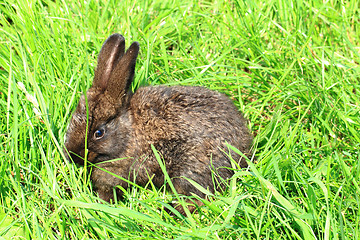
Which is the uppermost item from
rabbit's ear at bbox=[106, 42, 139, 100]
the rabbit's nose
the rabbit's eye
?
rabbit's ear at bbox=[106, 42, 139, 100]

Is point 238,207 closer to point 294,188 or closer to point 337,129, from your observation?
point 294,188

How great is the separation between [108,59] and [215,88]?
126cm

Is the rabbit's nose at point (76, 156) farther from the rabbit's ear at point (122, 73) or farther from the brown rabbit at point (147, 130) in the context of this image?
the rabbit's ear at point (122, 73)

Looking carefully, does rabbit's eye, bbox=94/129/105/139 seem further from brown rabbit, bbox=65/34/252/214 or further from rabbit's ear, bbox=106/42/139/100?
rabbit's ear, bbox=106/42/139/100

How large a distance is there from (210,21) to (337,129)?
2072 millimetres

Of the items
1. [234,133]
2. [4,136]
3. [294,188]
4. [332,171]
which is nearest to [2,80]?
[4,136]

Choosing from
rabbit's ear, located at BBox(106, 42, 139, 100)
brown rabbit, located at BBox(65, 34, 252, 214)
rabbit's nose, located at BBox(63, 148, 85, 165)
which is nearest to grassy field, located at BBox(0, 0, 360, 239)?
rabbit's nose, located at BBox(63, 148, 85, 165)

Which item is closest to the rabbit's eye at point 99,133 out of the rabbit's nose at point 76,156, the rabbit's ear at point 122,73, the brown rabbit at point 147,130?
the brown rabbit at point 147,130

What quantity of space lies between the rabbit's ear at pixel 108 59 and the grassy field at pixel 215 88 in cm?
28

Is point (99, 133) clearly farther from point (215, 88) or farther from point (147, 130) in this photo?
point (215, 88)

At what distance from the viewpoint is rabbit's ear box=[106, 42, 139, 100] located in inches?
154

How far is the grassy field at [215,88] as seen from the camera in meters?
3.17

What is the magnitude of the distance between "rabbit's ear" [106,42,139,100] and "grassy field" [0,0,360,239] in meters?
0.30

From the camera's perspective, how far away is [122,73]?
3.92 m
